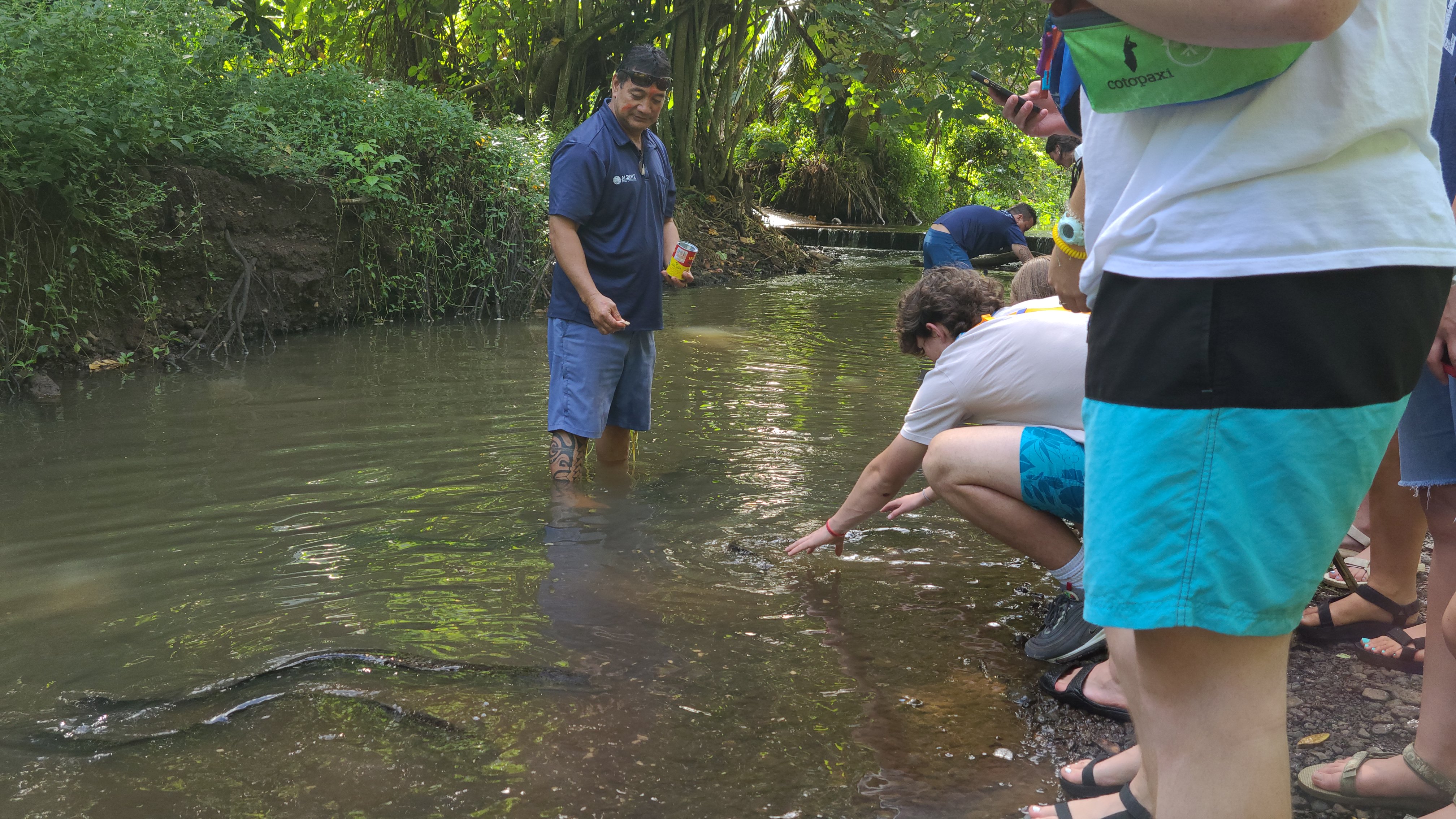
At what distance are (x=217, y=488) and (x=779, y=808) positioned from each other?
10.6 ft

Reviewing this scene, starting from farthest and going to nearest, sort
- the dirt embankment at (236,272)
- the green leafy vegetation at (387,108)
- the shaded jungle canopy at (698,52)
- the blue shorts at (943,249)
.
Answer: the blue shorts at (943,249), the shaded jungle canopy at (698,52), the dirt embankment at (236,272), the green leafy vegetation at (387,108)

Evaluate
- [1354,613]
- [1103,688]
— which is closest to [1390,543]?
[1354,613]

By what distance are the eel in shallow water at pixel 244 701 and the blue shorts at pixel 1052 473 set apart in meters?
1.20

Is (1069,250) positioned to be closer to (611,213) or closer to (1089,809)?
(1089,809)

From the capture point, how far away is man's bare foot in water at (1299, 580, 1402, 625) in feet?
9.29

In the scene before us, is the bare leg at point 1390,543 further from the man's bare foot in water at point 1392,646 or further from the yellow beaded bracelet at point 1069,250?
the yellow beaded bracelet at point 1069,250

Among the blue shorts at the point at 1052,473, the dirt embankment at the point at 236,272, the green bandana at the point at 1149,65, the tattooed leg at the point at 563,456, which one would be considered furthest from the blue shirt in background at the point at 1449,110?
the dirt embankment at the point at 236,272

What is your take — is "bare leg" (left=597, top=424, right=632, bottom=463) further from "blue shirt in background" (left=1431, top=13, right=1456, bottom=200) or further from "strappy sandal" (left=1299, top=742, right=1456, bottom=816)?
"blue shirt in background" (left=1431, top=13, right=1456, bottom=200)

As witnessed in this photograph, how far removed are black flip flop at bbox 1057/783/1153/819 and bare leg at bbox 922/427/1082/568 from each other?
907mm

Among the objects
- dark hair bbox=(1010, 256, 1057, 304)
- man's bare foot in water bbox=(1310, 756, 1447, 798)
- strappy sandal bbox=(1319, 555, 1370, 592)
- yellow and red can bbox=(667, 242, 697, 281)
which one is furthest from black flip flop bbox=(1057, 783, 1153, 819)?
yellow and red can bbox=(667, 242, 697, 281)

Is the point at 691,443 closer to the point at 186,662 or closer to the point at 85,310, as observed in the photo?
the point at 186,662

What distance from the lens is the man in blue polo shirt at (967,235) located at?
903 centimetres

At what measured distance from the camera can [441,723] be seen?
245 centimetres

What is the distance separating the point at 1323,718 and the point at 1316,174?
5.50 ft
